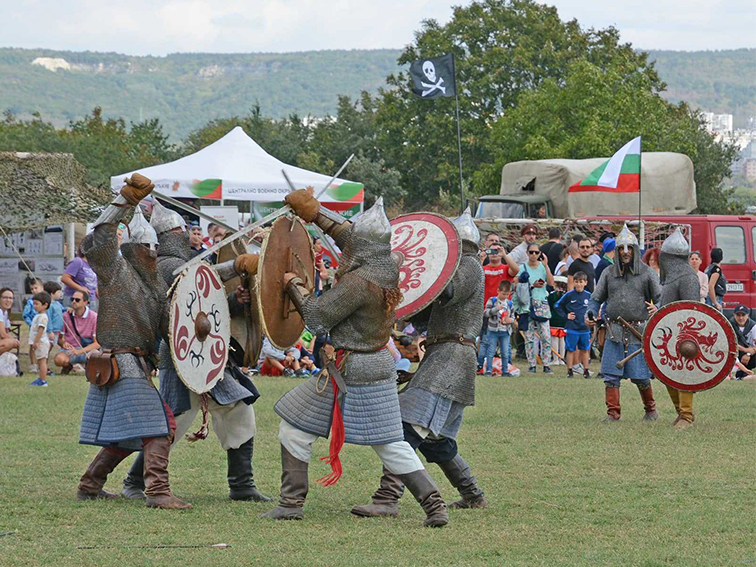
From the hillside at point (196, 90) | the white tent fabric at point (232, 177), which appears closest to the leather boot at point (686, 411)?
the white tent fabric at point (232, 177)

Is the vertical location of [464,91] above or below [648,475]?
above

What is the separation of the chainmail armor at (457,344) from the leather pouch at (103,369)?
1.49 meters

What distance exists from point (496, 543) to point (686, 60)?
660 feet

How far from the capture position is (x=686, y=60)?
197 metres

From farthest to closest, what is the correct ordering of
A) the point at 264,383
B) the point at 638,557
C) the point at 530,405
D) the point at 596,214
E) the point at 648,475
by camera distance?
the point at 596,214 < the point at 264,383 < the point at 530,405 < the point at 648,475 < the point at 638,557

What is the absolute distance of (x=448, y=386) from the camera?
6301mm

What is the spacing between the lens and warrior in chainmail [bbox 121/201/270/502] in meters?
6.52

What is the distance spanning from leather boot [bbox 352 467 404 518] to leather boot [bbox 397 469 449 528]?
0.27 meters

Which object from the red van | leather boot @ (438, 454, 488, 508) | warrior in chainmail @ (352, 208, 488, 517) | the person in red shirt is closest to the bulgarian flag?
the person in red shirt

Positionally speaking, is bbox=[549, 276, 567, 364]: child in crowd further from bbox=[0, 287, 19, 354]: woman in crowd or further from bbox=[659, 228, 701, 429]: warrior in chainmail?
bbox=[0, 287, 19, 354]: woman in crowd

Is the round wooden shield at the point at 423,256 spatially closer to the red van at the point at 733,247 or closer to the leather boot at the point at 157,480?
the leather boot at the point at 157,480

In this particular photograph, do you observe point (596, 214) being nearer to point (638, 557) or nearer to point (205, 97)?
point (638, 557)

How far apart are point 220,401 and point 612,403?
451cm

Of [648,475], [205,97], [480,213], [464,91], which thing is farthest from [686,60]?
[648,475]
